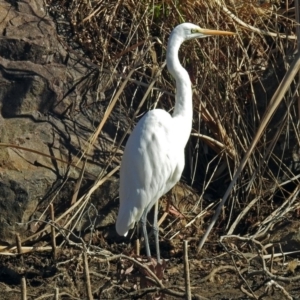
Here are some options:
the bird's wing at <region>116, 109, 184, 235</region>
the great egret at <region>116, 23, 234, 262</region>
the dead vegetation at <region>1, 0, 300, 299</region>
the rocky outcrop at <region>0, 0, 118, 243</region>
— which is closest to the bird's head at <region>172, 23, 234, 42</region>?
the great egret at <region>116, 23, 234, 262</region>

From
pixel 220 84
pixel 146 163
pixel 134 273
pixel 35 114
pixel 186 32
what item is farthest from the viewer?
pixel 220 84

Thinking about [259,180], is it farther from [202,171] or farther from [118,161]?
[118,161]

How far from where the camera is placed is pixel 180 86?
483cm

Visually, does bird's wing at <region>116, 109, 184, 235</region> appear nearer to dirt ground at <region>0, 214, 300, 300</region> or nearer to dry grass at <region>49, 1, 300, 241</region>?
dirt ground at <region>0, 214, 300, 300</region>

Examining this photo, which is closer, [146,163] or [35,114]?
[146,163]

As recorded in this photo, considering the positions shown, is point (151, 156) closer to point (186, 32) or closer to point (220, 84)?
point (186, 32)

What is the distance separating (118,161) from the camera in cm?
587

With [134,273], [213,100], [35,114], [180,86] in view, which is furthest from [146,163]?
[35,114]

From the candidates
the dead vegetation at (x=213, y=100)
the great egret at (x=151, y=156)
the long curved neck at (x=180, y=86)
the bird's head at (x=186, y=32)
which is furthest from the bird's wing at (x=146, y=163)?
the dead vegetation at (x=213, y=100)

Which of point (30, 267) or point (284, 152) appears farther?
point (284, 152)

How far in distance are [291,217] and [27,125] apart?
1.97m

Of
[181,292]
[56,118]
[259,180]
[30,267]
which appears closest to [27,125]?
[56,118]

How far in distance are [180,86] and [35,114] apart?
1500mm

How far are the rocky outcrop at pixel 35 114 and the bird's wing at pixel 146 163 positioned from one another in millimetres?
873
